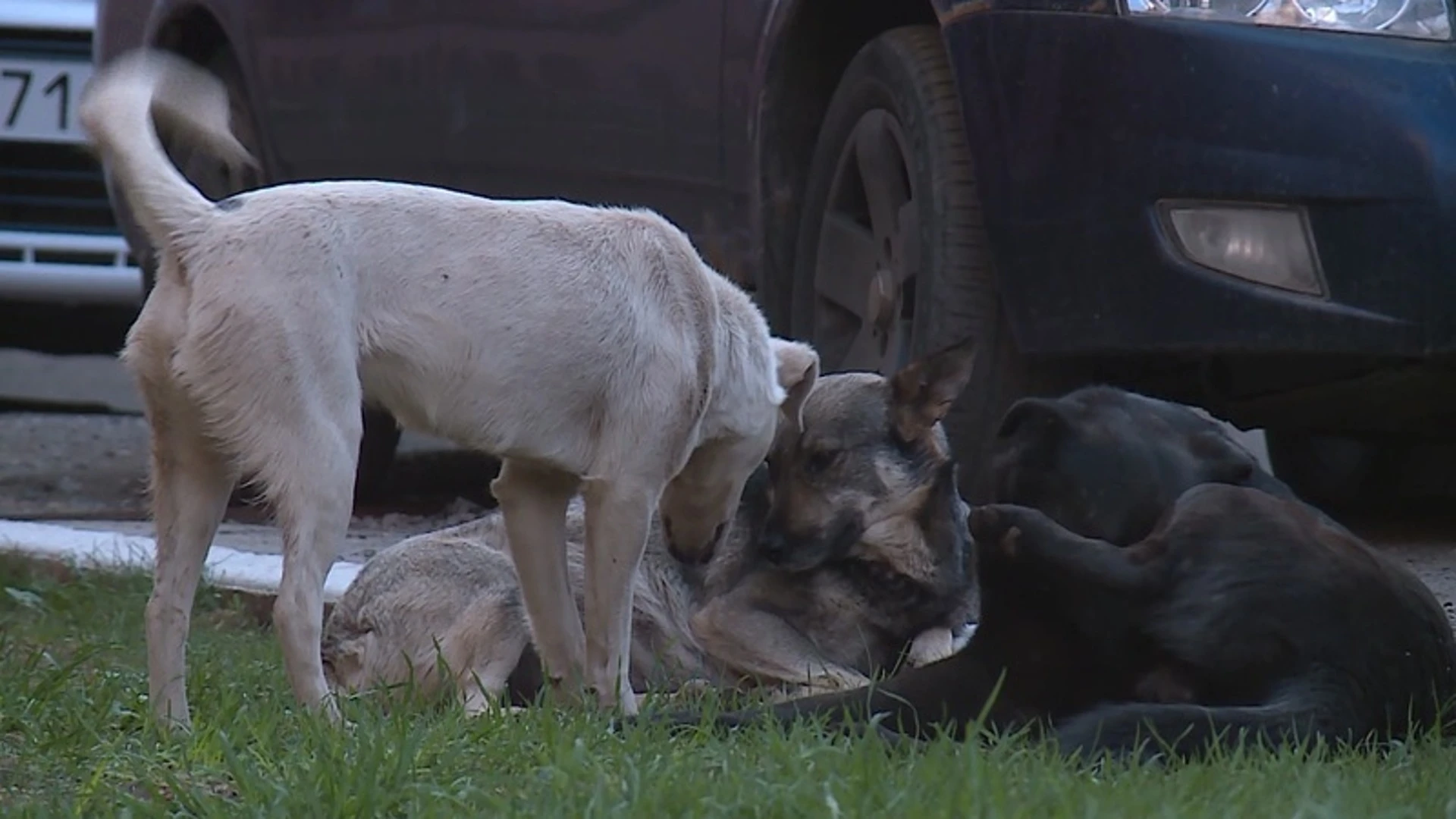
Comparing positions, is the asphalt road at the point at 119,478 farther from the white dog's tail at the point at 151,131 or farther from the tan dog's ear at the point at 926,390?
the white dog's tail at the point at 151,131

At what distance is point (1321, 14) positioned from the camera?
4609 millimetres

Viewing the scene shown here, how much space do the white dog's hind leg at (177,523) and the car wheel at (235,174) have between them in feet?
10.2

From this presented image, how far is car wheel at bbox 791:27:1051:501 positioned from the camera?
507cm

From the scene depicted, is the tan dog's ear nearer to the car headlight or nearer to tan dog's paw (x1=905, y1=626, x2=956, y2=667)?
tan dog's paw (x1=905, y1=626, x2=956, y2=667)

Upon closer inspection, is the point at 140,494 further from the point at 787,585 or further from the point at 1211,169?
the point at 1211,169

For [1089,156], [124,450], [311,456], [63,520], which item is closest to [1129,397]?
[1089,156]

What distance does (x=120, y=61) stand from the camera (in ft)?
13.1

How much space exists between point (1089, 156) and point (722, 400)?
100cm

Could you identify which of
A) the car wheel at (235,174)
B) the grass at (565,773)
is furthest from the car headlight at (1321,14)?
the car wheel at (235,174)

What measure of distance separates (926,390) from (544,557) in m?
0.88

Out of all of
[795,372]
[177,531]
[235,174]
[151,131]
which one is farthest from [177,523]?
[235,174]

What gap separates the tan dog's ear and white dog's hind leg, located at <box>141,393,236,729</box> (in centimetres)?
141

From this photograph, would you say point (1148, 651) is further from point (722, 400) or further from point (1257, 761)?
point (722, 400)

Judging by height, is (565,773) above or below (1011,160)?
below
